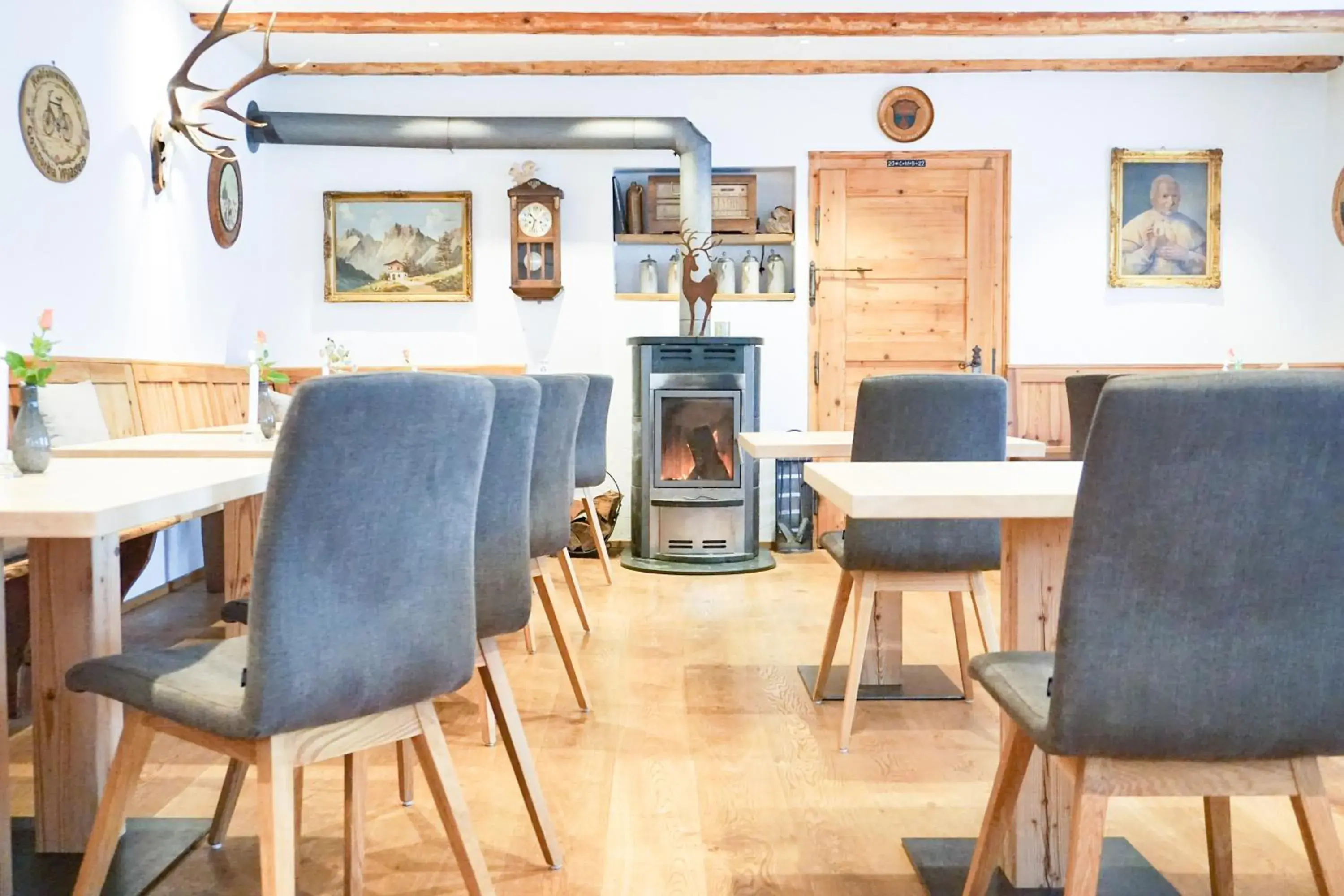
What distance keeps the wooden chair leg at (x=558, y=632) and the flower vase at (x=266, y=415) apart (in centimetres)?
85

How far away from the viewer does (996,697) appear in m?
1.39

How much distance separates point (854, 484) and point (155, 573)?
3943 mm

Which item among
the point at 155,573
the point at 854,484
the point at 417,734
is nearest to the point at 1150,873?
the point at 854,484

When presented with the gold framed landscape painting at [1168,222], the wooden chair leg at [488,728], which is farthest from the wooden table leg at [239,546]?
the gold framed landscape painting at [1168,222]

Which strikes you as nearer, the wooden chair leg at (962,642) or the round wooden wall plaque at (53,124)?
the wooden chair leg at (962,642)

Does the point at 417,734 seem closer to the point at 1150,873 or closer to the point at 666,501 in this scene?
the point at 1150,873

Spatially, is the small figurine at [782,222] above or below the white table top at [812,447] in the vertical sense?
above

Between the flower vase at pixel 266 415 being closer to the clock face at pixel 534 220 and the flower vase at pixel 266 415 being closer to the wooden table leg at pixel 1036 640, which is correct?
the wooden table leg at pixel 1036 640

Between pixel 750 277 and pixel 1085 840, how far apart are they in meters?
4.76

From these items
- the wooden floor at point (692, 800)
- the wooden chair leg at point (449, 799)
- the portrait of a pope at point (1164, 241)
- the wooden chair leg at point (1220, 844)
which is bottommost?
the wooden floor at point (692, 800)

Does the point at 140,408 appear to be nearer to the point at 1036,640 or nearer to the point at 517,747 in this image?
the point at 517,747

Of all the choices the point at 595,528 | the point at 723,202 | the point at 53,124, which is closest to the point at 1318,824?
the point at 595,528

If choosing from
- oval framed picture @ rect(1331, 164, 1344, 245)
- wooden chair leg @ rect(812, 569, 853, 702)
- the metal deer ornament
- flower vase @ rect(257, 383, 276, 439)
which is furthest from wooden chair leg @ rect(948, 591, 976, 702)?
oval framed picture @ rect(1331, 164, 1344, 245)

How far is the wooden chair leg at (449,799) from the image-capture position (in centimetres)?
142
